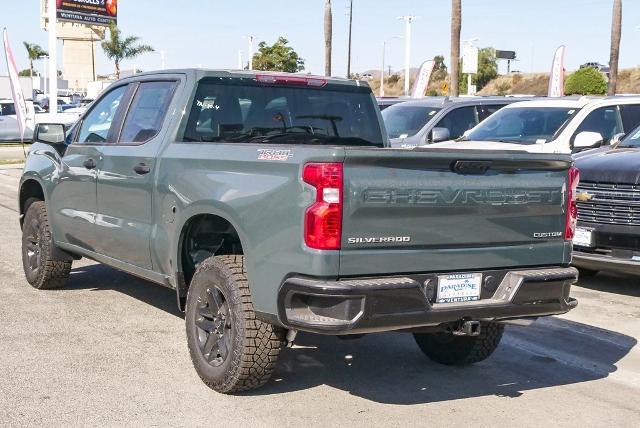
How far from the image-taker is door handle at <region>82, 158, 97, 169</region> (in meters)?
6.89

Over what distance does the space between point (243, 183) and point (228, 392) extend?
124 centimetres

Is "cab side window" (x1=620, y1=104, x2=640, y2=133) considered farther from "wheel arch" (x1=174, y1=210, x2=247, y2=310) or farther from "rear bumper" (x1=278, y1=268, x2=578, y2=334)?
"wheel arch" (x1=174, y1=210, x2=247, y2=310)

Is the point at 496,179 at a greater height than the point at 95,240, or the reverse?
the point at 496,179

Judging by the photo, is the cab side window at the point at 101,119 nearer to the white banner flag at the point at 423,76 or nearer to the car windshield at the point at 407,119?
the car windshield at the point at 407,119

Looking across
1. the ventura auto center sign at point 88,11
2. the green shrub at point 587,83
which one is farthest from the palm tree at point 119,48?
the green shrub at point 587,83

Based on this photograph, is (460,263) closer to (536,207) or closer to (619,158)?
(536,207)

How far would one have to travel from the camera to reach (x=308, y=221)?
4.54 metres

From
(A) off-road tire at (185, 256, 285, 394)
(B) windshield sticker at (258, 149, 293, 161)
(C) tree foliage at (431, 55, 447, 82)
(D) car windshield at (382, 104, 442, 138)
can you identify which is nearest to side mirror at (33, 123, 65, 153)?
(A) off-road tire at (185, 256, 285, 394)

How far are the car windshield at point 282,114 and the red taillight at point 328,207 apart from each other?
1.76m

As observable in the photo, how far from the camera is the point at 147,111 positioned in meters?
6.49

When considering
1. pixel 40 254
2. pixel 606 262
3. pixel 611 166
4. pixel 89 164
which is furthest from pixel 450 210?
pixel 40 254

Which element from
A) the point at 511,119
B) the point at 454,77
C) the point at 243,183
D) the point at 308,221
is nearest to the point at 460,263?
the point at 308,221

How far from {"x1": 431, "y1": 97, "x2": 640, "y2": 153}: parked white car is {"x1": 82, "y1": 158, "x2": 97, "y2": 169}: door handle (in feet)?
18.3

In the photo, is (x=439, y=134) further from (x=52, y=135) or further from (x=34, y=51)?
(x=34, y=51)
